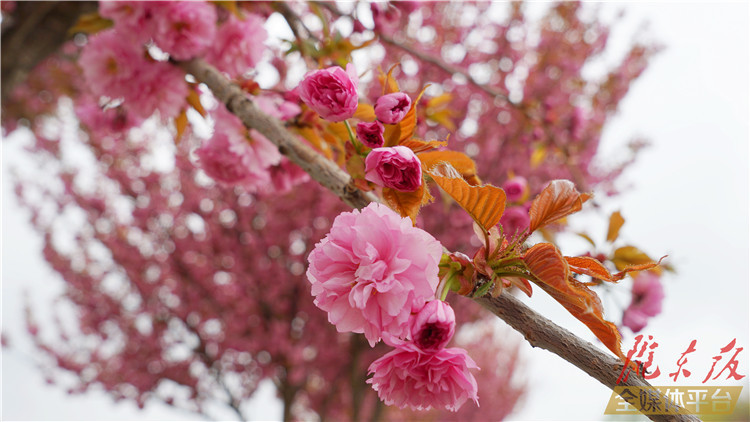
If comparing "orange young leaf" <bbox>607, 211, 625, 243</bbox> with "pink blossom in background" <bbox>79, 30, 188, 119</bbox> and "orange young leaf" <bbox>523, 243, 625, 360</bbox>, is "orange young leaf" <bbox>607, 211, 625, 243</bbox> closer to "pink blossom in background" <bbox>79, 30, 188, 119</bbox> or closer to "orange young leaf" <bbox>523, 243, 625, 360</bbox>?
"orange young leaf" <bbox>523, 243, 625, 360</bbox>

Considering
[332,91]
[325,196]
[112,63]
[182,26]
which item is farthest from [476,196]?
[325,196]

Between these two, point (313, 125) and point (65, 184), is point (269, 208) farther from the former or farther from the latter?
point (313, 125)

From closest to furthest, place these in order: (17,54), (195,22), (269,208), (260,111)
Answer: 1. (260,111)
2. (195,22)
3. (17,54)
4. (269,208)

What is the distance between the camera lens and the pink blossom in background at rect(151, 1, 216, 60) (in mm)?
809

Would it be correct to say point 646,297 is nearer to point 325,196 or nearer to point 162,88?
point 162,88

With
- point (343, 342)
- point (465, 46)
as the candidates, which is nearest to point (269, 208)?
point (343, 342)

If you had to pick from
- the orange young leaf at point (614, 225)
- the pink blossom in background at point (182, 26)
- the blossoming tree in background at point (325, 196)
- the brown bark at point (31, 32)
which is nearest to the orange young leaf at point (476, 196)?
the blossoming tree in background at point (325, 196)

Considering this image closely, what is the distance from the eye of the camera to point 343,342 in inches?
115

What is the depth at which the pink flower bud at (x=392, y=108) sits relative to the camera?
1.58 feet

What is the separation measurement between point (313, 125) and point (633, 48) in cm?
300

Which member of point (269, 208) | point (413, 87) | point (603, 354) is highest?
point (603, 354)

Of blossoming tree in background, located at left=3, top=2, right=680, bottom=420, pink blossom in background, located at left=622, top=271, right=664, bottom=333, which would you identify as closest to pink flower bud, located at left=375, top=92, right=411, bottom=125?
blossoming tree in background, located at left=3, top=2, right=680, bottom=420

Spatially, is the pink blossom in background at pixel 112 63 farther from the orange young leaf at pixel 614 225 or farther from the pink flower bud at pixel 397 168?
the orange young leaf at pixel 614 225

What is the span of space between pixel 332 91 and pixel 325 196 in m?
1.98
